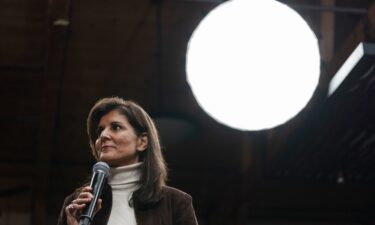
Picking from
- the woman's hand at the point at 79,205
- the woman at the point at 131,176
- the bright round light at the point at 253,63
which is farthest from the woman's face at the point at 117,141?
the bright round light at the point at 253,63

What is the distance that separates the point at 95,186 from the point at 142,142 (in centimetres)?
39

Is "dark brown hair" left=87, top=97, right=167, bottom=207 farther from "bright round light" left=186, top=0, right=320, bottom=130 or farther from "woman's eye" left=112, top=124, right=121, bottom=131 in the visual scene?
"bright round light" left=186, top=0, right=320, bottom=130

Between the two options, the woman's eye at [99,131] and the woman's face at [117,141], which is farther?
the woman's eye at [99,131]

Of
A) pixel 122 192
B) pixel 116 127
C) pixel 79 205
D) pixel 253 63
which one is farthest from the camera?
pixel 253 63

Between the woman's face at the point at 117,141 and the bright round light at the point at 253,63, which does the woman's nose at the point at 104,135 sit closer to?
the woman's face at the point at 117,141

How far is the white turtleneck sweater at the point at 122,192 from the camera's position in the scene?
2420 mm

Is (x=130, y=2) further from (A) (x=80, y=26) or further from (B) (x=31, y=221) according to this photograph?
(B) (x=31, y=221)

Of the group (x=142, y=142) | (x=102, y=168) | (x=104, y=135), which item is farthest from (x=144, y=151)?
(x=102, y=168)

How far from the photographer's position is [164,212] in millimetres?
2477

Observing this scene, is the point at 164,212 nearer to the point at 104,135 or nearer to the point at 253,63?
the point at 104,135

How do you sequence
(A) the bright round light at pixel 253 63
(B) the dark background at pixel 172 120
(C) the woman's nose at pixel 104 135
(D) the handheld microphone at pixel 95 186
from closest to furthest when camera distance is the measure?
(D) the handheld microphone at pixel 95 186 < (C) the woman's nose at pixel 104 135 < (A) the bright round light at pixel 253 63 < (B) the dark background at pixel 172 120

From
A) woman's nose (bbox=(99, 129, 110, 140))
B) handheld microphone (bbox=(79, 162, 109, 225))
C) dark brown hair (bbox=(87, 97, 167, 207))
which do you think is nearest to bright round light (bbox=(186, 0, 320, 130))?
dark brown hair (bbox=(87, 97, 167, 207))

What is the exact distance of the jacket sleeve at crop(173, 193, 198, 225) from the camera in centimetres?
248

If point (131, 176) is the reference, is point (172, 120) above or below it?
above
